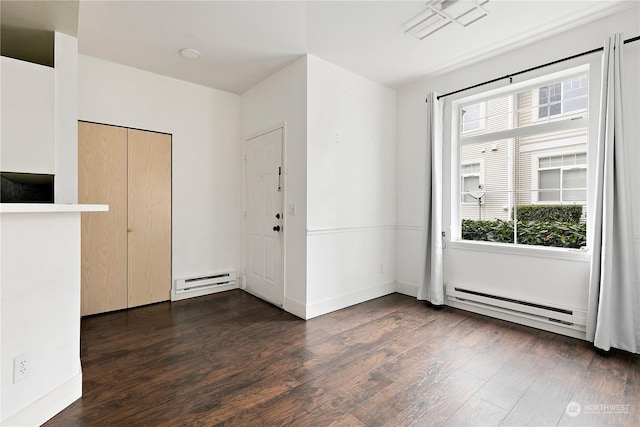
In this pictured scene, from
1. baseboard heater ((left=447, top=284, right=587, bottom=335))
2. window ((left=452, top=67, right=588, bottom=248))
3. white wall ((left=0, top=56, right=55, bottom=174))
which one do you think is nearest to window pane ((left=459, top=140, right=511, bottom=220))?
window ((left=452, top=67, right=588, bottom=248))

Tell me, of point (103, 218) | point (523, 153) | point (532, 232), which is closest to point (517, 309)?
point (532, 232)

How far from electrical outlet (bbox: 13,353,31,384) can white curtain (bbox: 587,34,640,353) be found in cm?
383

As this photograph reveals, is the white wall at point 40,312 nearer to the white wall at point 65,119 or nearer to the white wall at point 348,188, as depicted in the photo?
the white wall at point 65,119

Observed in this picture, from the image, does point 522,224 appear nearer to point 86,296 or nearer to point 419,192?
point 419,192

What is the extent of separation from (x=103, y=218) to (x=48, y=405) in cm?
218

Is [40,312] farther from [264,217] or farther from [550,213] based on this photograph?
[550,213]

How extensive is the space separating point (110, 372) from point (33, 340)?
0.70m

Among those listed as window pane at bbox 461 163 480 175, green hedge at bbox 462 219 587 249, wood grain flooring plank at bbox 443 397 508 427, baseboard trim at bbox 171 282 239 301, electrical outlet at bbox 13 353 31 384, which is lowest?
wood grain flooring plank at bbox 443 397 508 427

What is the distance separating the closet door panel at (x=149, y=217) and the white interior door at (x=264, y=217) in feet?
3.28

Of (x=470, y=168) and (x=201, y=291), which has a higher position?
(x=470, y=168)

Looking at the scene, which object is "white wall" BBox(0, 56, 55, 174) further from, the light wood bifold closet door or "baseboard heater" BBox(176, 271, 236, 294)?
"baseboard heater" BBox(176, 271, 236, 294)

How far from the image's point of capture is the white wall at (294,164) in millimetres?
3346

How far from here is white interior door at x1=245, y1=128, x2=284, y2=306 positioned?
12.2 ft

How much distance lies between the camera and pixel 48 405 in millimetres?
1714
